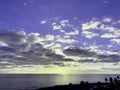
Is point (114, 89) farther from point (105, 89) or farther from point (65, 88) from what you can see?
point (65, 88)

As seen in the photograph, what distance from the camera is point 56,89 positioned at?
107062 mm

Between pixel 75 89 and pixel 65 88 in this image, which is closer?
pixel 75 89

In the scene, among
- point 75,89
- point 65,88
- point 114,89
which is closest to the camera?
point 114,89

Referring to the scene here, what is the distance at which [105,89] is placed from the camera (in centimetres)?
7488

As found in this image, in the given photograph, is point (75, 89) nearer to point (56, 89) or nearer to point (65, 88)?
point (65, 88)

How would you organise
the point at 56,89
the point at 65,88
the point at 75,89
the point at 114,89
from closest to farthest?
the point at 114,89 < the point at 75,89 < the point at 65,88 < the point at 56,89

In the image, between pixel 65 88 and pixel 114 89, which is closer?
pixel 114 89

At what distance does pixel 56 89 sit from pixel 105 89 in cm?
3694

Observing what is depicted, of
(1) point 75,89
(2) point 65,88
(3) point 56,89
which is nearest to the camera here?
(1) point 75,89

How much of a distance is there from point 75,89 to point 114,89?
2443cm

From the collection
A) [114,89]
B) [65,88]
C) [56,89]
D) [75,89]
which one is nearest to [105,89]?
[114,89]

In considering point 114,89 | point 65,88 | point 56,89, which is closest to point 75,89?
point 65,88

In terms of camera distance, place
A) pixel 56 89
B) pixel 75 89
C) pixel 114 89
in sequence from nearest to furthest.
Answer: pixel 114 89
pixel 75 89
pixel 56 89

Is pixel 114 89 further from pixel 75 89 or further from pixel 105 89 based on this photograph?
pixel 75 89
